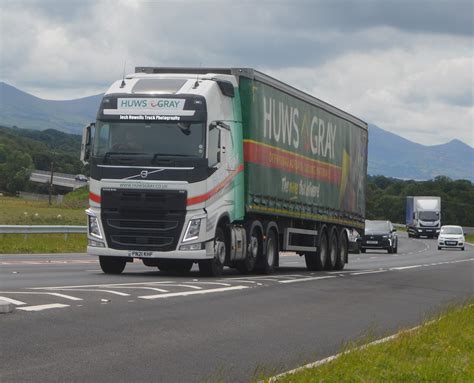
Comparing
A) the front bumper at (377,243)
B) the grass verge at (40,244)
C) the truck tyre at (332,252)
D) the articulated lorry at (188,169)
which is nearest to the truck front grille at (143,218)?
the articulated lorry at (188,169)

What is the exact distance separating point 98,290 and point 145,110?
615 cm

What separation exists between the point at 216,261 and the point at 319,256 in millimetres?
7379

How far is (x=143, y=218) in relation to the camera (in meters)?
22.0

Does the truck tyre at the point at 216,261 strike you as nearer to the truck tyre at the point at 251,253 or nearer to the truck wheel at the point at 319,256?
→ the truck tyre at the point at 251,253

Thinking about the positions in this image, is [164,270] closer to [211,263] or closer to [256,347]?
[211,263]

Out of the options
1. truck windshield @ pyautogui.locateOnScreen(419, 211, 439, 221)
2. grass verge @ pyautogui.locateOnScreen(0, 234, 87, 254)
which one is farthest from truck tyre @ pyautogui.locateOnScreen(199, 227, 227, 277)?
truck windshield @ pyautogui.locateOnScreen(419, 211, 439, 221)

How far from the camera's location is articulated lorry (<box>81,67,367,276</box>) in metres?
21.6

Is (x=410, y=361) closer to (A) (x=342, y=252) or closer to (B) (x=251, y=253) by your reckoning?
(B) (x=251, y=253)

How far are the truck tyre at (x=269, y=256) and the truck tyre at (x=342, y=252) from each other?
581cm

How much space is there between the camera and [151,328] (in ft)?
39.1

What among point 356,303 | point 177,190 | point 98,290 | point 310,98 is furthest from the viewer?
point 310,98

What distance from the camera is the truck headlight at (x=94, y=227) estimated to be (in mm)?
22188

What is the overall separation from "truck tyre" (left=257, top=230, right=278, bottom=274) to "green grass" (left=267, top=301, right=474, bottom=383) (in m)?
11.7

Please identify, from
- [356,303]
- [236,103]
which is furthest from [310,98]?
[356,303]
